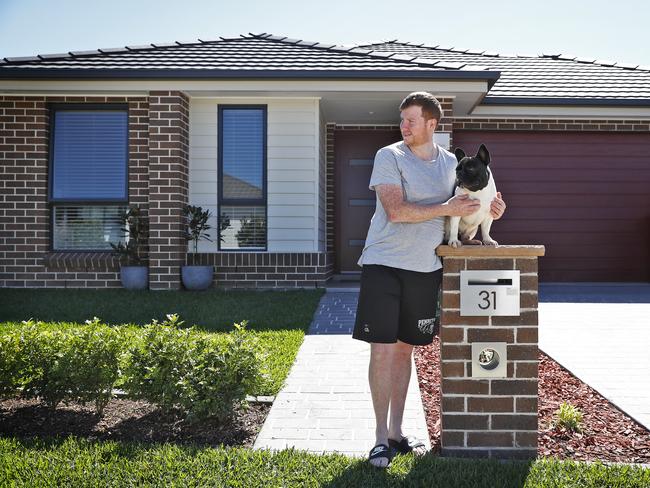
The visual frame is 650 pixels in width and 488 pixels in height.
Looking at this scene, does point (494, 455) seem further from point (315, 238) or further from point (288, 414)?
point (315, 238)

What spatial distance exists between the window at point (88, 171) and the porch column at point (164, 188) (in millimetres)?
771

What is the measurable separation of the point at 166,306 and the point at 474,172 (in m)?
5.62

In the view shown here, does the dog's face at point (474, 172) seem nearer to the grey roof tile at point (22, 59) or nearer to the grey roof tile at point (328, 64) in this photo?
the grey roof tile at point (328, 64)

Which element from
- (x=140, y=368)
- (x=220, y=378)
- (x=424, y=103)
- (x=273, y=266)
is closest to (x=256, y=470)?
(x=220, y=378)

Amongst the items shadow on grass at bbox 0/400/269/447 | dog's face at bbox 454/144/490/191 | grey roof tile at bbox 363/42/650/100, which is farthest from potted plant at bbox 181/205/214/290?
dog's face at bbox 454/144/490/191

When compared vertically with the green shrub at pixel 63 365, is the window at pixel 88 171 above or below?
above

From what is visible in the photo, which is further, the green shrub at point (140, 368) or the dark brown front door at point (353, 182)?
the dark brown front door at point (353, 182)

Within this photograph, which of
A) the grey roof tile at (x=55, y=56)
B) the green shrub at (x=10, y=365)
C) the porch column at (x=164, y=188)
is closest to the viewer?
the green shrub at (x=10, y=365)

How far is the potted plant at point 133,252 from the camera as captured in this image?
9.51m

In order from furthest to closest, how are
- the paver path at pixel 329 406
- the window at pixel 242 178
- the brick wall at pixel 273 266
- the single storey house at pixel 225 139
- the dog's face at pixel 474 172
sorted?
the window at pixel 242 178
the brick wall at pixel 273 266
the single storey house at pixel 225 139
the paver path at pixel 329 406
the dog's face at pixel 474 172

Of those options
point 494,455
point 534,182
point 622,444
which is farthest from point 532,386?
point 534,182

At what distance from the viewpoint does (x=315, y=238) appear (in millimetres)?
9984

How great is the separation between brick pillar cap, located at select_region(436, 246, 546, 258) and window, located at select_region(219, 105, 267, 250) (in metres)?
7.02

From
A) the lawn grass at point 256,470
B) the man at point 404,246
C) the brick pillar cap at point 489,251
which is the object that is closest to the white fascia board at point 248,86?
the man at point 404,246
